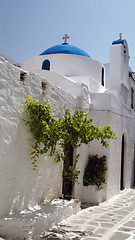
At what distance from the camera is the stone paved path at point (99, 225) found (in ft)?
14.6

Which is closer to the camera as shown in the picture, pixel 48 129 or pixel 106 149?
pixel 48 129

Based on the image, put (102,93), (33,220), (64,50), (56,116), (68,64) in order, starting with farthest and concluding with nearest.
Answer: (64,50) < (68,64) < (102,93) < (56,116) < (33,220)

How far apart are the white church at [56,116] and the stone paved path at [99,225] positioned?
0.94 feet

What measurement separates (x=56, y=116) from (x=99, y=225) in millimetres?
2441

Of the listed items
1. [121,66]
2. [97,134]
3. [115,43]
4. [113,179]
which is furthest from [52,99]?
[115,43]

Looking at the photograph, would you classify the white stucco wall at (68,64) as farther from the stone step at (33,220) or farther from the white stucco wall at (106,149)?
the stone step at (33,220)

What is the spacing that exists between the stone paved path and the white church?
0.94ft

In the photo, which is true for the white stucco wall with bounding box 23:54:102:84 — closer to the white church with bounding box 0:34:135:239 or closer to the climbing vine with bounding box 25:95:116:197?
the white church with bounding box 0:34:135:239

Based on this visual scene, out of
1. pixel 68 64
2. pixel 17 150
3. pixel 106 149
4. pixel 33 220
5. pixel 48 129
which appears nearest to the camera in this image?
pixel 33 220

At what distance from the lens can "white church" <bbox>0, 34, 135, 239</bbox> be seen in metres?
4.26

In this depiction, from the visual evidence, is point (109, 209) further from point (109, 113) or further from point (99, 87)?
point (99, 87)

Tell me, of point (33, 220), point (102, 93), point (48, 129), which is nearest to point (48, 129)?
point (48, 129)

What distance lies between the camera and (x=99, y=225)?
5.11 m

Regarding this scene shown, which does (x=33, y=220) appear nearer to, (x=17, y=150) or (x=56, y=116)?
(x=17, y=150)
